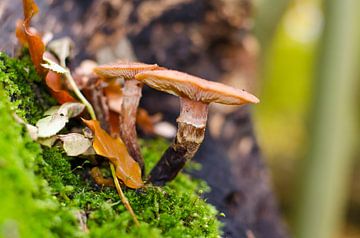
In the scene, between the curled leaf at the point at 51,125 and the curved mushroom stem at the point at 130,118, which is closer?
the curled leaf at the point at 51,125

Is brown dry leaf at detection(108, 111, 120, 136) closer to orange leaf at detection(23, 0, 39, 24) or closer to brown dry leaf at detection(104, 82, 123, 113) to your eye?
brown dry leaf at detection(104, 82, 123, 113)

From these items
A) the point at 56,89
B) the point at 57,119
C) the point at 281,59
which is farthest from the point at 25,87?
the point at 281,59

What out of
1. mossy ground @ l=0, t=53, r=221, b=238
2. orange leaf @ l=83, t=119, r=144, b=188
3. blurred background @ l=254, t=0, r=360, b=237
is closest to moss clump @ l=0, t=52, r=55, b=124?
mossy ground @ l=0, t=53, r=221, b=238

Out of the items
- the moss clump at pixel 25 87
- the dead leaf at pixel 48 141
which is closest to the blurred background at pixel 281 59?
the moss clump at pixel 25 87

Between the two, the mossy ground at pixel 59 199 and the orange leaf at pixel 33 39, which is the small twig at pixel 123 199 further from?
the orange leaf at pixel 33 39

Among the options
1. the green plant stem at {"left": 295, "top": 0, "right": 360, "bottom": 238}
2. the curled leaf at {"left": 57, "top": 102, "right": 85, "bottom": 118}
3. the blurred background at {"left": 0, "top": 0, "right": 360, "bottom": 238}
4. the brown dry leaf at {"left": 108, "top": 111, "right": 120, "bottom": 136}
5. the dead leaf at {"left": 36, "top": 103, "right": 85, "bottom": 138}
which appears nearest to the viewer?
the dead leaf at {"left": 36, "top": 103, "right": 85, "bottom": 138}

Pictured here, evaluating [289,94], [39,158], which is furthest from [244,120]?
[289,94]
